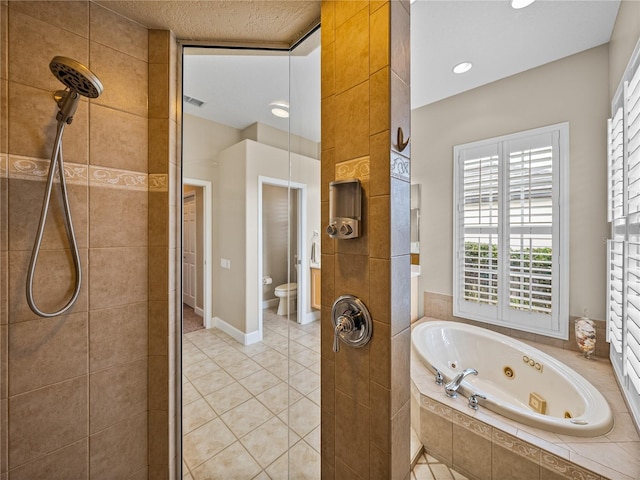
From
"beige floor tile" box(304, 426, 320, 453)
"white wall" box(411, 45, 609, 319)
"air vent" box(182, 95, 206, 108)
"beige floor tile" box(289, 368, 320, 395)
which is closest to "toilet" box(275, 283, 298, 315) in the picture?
"beige floor tile" box(289, 368, 320, 395)

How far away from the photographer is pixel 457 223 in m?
2.58

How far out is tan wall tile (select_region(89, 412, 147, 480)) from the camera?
1.08m

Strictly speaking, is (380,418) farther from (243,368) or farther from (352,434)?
(243,368)

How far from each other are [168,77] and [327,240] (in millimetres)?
1040

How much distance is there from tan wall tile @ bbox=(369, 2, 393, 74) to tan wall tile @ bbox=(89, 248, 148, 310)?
3.98ft

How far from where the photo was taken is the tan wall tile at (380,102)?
807mm

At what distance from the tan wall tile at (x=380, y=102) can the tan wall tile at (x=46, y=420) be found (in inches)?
58.4

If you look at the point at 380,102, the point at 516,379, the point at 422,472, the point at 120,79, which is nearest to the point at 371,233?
the point at 380,102

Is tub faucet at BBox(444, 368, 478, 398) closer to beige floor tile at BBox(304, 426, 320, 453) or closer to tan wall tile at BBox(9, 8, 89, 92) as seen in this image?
beige floor tile at BBox(304, 426, 320, 453)

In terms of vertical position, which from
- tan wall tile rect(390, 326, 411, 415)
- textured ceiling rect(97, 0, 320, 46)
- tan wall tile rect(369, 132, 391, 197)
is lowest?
tan wall tile rect(390, 326, 411, 415)

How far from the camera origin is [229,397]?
4.80ft

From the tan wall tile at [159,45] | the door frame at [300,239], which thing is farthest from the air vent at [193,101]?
the door frame at [300,239]

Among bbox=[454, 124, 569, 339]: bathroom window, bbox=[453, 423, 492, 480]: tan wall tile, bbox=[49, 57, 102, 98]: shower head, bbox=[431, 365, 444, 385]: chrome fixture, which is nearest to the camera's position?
bbox=[49, 57, 102, 98]: shower head

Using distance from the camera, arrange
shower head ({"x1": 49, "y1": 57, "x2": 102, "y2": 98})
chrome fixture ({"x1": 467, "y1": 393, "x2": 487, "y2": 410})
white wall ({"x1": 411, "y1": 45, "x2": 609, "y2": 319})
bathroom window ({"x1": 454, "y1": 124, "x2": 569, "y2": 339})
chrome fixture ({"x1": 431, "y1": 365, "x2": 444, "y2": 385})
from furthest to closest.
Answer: bathroom window ({"x1": 454, "y1": 124, "x2": 569, "y2": 339}) < white wall ({"x1": 411, "y1": 45, "x2": 609, "y2": 319}) < chrome fixture ({"x1": 431, "y1": 365, "x2": 444, "y2": 385}) < chrome fixture ({"x1": 467, "y1": 393, "x2": 487, "y2": 410}) < shower head ({"x1": 49, "y1": 57, "x2": 102, "y2": 98})
